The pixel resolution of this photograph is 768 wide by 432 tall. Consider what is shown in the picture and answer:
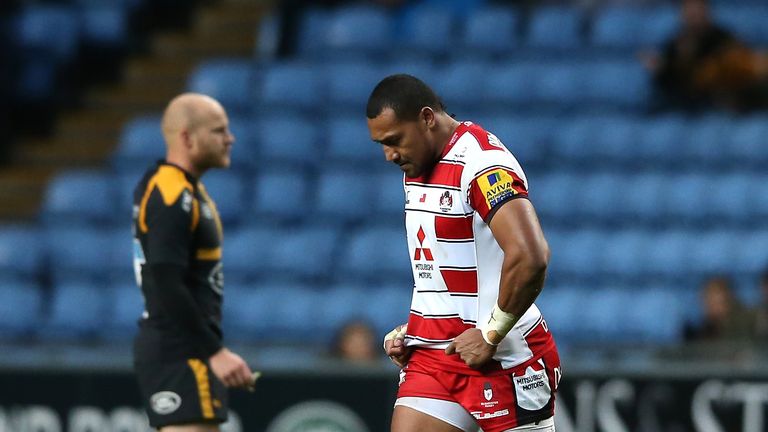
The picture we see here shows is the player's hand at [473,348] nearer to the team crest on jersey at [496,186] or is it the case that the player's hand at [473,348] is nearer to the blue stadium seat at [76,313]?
the team crest on jersey at [496,186]

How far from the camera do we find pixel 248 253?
11.2 metres

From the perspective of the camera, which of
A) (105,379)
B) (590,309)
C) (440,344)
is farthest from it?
(590,309)

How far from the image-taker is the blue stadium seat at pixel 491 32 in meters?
12.4

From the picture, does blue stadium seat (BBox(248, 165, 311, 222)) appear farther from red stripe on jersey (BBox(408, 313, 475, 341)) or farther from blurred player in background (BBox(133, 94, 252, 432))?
red stripe on jersey (BBox(408, 313, 475, 341))

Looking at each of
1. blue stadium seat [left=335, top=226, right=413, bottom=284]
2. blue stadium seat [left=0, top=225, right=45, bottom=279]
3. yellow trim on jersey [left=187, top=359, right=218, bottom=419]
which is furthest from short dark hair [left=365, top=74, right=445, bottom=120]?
blue stadium seat [left=0, top=225, right=45, bottom=279]

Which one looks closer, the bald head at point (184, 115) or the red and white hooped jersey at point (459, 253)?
the red and white hooped jersey at point (459, 253)

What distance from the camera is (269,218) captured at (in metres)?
11.5

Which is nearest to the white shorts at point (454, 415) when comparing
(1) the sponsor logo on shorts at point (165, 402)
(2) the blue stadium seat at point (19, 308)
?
(1) the sponsor logo on shorts at point (165, 402)

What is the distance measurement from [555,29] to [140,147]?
12.4ft

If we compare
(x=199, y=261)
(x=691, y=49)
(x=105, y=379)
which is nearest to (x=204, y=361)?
(x=199, y=261)

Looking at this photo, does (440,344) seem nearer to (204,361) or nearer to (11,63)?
(204,361)

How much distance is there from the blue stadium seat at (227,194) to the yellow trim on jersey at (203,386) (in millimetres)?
5644

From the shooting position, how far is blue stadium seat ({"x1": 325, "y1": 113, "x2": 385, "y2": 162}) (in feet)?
38.5

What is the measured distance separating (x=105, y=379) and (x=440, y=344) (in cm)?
442
